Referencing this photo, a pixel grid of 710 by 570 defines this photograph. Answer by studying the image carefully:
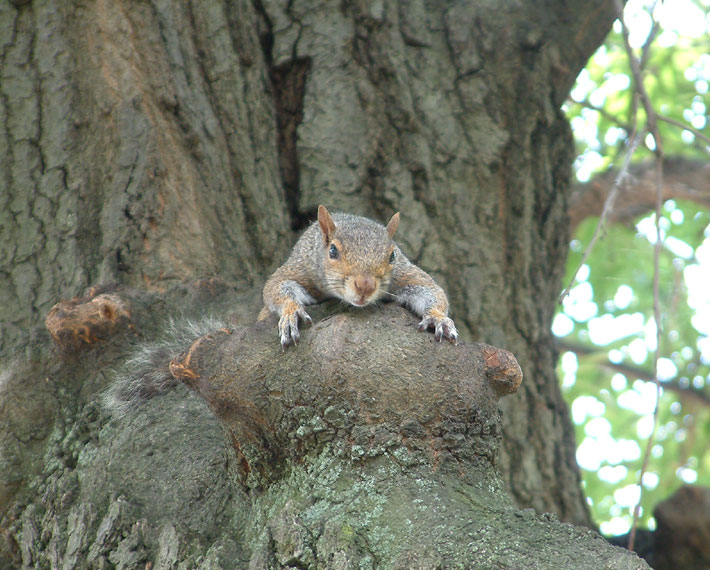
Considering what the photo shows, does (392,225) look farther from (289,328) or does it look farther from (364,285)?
(289,328)

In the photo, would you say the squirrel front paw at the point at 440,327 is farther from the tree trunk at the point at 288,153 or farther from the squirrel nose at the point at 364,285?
the tree trunk at the point at 288,153

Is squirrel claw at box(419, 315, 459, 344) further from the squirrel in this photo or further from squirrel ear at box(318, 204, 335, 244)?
squirrel ear at box(318, 204, 335, 244)

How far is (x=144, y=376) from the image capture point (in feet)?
6.42

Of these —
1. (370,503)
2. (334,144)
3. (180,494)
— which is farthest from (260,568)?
(334,144)

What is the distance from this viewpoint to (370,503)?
1491 mm

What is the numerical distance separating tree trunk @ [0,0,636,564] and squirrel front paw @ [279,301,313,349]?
37cm

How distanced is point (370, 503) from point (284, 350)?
1.24 feet

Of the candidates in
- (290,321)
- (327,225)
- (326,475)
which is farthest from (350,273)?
(326,475)

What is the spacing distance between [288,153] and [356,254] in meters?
0.71

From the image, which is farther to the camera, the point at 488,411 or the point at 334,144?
the point at 334,144

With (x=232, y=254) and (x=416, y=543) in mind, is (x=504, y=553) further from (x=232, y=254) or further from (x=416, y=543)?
(x=232, y=254)

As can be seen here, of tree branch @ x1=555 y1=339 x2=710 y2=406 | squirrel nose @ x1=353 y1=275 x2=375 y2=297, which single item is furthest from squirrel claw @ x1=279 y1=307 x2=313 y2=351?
tree branch @ x1=555 y1=339 x2=710 y2=406

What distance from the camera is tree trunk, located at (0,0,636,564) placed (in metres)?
2.36

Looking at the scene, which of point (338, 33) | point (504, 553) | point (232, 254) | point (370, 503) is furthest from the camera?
point (338, 33)
